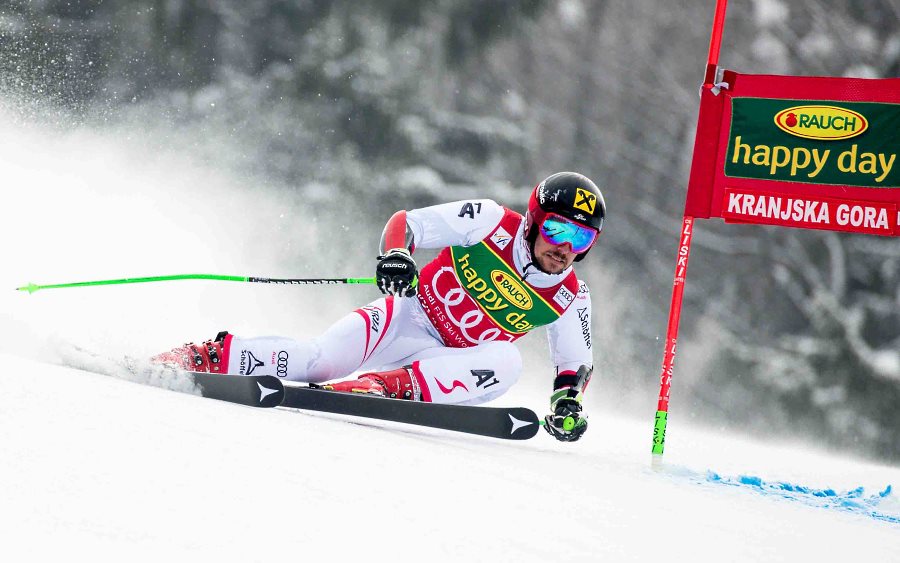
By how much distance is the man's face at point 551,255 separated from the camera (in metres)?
3.67

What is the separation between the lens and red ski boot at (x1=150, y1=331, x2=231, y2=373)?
3.48m

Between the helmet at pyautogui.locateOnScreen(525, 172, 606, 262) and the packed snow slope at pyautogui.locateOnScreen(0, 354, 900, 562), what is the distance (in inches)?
37.5

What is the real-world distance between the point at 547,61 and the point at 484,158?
5.99ft

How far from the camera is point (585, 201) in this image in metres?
3.59

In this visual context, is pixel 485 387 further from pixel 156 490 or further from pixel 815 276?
pixel 815 276

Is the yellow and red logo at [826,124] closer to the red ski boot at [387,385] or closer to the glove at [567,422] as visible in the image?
the glove at [567,422]

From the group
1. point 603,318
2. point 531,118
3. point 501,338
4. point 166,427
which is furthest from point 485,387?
point 531,118

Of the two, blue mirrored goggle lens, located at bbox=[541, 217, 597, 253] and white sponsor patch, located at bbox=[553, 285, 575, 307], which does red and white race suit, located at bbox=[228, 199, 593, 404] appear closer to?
white sponsor patch, located at bbox=[553, 285, 575, 307]

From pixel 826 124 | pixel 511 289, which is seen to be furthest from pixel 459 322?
pixel 826 124

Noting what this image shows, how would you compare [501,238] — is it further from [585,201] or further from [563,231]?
[585,201]

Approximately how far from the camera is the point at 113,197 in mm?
9172

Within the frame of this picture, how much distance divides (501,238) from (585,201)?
39cm

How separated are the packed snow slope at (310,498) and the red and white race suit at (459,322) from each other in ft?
1.81

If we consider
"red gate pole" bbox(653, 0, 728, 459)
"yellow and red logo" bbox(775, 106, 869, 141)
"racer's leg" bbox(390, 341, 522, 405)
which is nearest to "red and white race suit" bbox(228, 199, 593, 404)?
"racer's leg" bbox(390, 341, 522, 405)
